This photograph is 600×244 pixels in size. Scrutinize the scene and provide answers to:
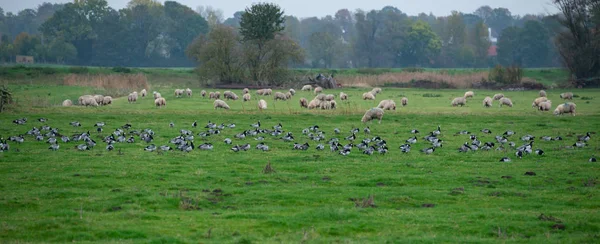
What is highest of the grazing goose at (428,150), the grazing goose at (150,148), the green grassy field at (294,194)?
the grazing goose at (150,148)

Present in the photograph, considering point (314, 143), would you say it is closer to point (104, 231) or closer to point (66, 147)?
point (66, 147)

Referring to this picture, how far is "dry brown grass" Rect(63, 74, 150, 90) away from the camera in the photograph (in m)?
65.4

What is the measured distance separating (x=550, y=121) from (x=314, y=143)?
1558 cm

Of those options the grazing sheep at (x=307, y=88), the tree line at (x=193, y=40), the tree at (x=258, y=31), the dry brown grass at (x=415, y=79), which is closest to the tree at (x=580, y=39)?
the dry brown grass at (x=415, y=79)

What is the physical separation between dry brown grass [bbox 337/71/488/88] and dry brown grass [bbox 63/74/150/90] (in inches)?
952

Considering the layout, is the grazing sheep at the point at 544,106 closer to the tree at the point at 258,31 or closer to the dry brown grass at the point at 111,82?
the dry brown grass at the point at 111,82

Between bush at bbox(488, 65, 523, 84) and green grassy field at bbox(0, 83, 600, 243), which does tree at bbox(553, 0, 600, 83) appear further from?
green grassy field at bbox(0, 83, 600, 243)

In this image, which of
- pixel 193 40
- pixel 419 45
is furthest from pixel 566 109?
pixel 419 45

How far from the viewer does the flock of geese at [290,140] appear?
79.4 feet

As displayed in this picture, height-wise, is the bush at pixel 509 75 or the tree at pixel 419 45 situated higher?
the tree at pixel 419 45

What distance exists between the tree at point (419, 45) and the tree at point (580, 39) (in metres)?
57.0

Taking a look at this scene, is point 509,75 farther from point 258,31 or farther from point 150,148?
point 150,148

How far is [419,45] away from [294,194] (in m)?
127

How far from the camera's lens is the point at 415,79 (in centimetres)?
8100
